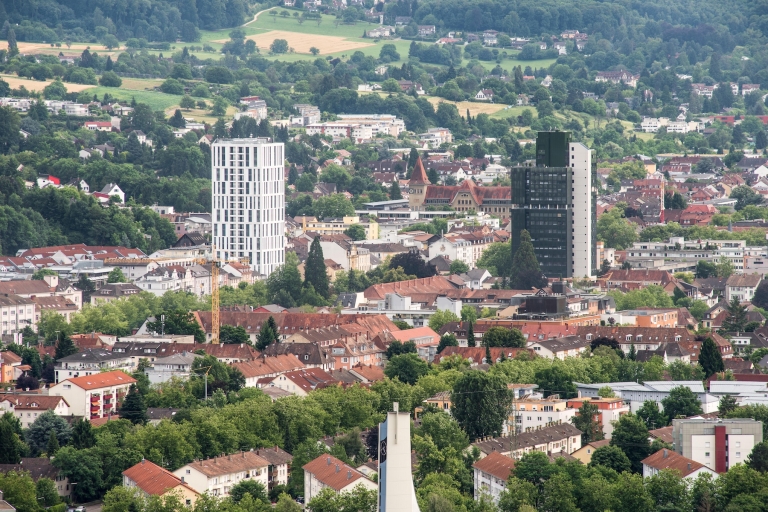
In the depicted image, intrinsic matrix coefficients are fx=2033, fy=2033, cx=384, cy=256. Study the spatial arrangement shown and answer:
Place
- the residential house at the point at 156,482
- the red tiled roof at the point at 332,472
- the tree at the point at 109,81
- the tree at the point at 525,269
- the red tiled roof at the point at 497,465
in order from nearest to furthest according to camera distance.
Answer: the residential house at the point at 156,482
the red tiled roof at the point at 332,472
the red tiled roof at the point at 497,465
the tree at the point at 525,269
the tree at the point at 109,81

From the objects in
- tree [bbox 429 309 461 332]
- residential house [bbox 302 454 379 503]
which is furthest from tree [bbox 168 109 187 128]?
residential house [bbox 302 454 379 503]

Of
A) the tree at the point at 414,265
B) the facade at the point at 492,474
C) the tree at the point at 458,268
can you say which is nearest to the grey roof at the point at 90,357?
the facade at the point at 492,474

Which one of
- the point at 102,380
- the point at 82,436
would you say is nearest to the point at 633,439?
the point at 82,436

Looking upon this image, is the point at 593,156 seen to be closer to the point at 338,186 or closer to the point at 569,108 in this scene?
the point at 338,186

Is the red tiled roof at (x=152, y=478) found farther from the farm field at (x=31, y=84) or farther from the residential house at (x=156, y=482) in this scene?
the farm field at (x=31, y=84)

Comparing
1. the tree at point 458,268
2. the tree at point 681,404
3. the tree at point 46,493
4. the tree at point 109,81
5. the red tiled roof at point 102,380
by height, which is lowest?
the tree at point 46,493

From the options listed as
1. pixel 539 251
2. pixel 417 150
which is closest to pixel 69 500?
pixel 539 251
